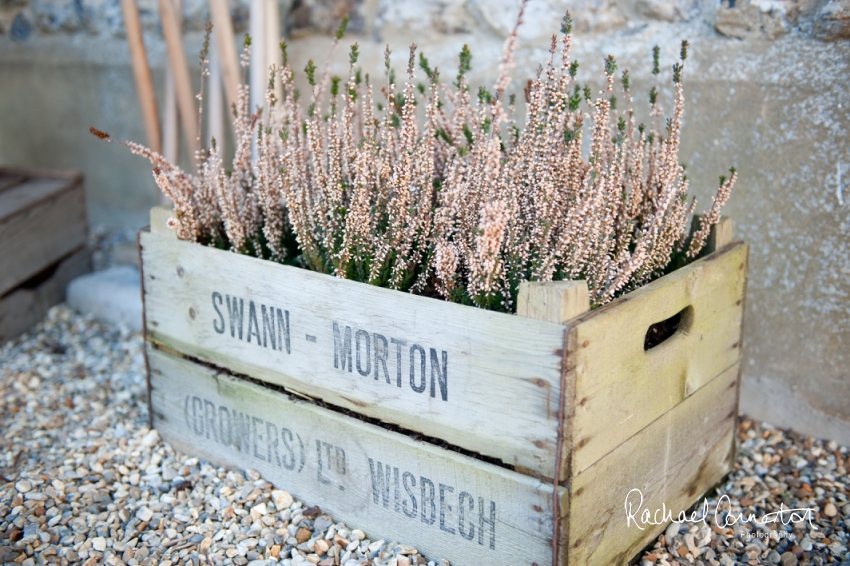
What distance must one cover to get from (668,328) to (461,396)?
1.85 ft

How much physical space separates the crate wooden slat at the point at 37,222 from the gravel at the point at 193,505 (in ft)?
1.78

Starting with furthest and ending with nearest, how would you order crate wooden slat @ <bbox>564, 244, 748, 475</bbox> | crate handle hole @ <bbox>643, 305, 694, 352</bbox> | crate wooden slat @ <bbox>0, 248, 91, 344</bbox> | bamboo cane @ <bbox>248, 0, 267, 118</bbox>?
crate wooden slat @ <bbox>0, 248, 91, 344</bbox>, bamboo cane @ <bbox>248, 0, 267, 118</bbox>, crate handle hole @ <bbox>643, 305, 694, 352</bbox>, crate wooden slat @ <bbox>564, 244, 748, 475</bbox>

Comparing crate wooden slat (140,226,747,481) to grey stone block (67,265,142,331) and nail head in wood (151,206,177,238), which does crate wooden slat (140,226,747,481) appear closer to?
nail head in wood (151,206,177,238)

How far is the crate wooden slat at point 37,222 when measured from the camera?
2.79 m

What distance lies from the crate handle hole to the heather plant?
108 mm

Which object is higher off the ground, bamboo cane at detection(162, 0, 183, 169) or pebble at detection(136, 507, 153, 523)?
bamboo cane at detection(162, 0, 183, 169)

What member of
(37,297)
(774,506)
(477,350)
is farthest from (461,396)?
(37,297)

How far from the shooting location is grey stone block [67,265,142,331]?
3037mm

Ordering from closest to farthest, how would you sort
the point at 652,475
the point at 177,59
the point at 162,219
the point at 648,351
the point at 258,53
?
the point at 648,351 < the point at 652,475 < the point at 162,219 < the point at 258,53 < the point at 177,59

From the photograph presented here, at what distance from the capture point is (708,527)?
6.08ft

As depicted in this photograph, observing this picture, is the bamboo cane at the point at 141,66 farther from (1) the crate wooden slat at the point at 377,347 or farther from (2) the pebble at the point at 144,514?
(2) the pebble at the point at 144,514

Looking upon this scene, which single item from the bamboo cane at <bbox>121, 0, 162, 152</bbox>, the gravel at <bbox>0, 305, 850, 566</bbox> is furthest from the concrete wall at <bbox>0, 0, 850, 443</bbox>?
the bamboo cane at <bbox>121, 0, 162, 152</bbox>

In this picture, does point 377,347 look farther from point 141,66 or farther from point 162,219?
point 141,66

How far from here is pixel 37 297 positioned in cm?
302
